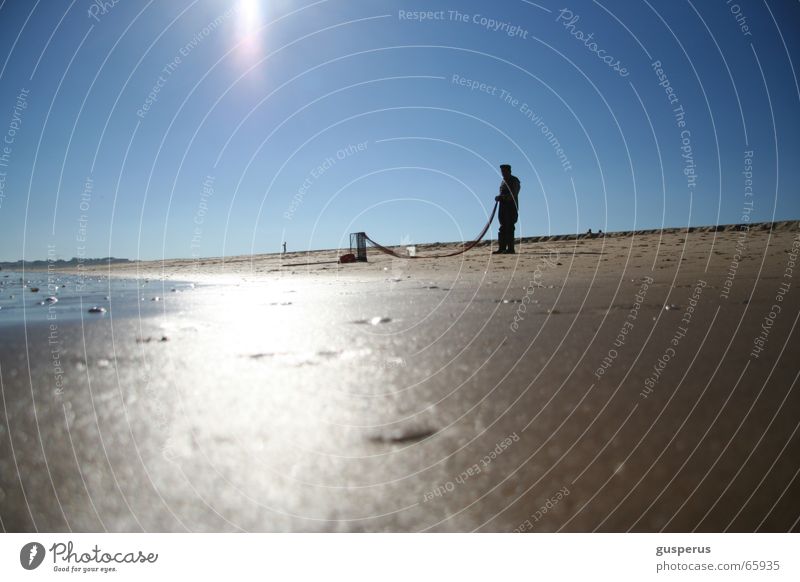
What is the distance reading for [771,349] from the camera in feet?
8.21

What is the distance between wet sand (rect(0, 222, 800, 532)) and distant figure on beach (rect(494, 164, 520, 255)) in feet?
36.8

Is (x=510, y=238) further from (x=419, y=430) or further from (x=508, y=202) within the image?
(x=419, y=430)

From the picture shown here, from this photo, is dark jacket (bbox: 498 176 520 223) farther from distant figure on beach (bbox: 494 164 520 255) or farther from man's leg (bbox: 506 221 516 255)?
man's leg (bbox: 506 221 516 255)

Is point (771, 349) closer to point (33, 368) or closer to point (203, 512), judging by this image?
point (203, 512)

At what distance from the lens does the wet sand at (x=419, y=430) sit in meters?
1.25

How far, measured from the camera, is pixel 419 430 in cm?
167

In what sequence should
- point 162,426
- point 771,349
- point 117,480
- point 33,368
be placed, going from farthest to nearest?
point 33,368, point 771,349, point 162,426, point 117,480

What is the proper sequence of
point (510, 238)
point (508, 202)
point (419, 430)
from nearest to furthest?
point (419, 430)
point (508, 202)
point (510, 238)

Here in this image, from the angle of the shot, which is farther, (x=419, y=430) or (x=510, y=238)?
(x=510, y=238)

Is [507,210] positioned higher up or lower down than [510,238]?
higher up

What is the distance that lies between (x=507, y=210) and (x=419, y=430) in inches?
533

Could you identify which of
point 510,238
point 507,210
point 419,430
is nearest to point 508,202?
point 507,210
